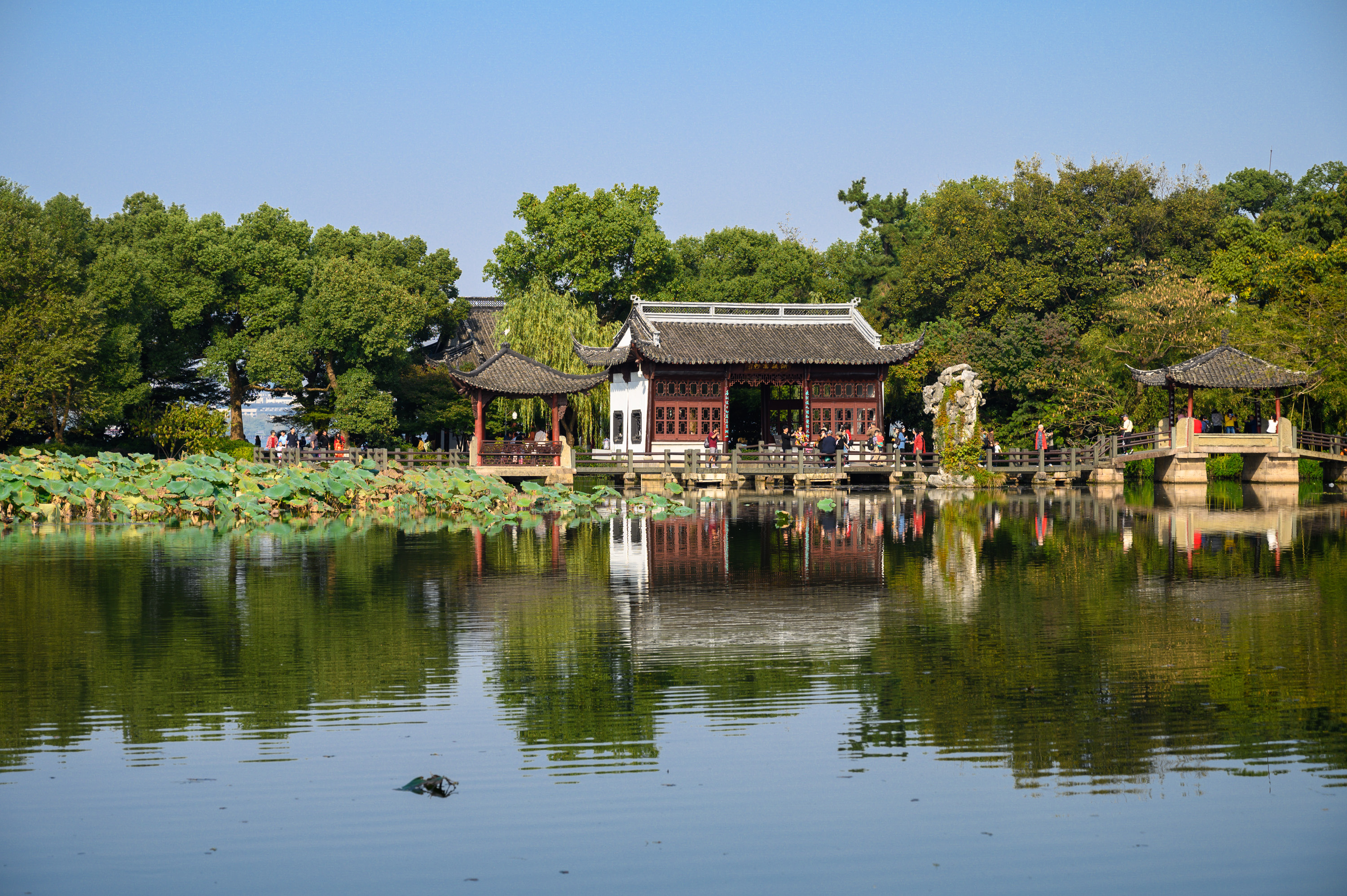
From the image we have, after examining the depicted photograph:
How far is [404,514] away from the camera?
25906 millimetres

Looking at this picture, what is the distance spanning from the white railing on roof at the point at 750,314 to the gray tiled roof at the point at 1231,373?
30.2 ft

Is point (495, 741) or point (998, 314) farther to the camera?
point (998, 314)

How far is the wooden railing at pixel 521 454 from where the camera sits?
3700 cm

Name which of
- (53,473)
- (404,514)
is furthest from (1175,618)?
(53,473)

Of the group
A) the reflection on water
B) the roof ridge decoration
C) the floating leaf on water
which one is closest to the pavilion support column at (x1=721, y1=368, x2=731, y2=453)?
the roof ridge decoration

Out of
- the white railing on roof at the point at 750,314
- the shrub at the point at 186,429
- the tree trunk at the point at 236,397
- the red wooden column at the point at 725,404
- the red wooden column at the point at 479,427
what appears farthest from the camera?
the tree trunk at the point at 236,397

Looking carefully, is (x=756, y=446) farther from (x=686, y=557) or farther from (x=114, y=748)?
(x=114, y=748)

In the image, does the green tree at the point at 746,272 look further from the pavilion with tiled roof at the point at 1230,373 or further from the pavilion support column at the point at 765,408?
the pavilion with tiled roof at the point at 1230,373

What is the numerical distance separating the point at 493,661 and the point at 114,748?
10.3 ft

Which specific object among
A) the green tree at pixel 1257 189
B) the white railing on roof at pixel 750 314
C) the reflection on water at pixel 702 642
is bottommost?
the reflection on water at pixel 702 642

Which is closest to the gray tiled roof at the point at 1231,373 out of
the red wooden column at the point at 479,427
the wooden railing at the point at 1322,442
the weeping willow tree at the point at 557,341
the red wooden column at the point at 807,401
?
the wooden railing at the point at 1322,442

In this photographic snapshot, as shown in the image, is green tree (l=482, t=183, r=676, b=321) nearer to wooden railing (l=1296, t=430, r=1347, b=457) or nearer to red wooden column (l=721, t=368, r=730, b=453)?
red wooden column (l=721, t=368, r=730, b=453)

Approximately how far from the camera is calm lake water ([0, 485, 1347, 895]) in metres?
5.91

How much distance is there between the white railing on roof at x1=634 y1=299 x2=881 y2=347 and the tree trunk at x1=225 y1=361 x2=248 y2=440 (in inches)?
485
